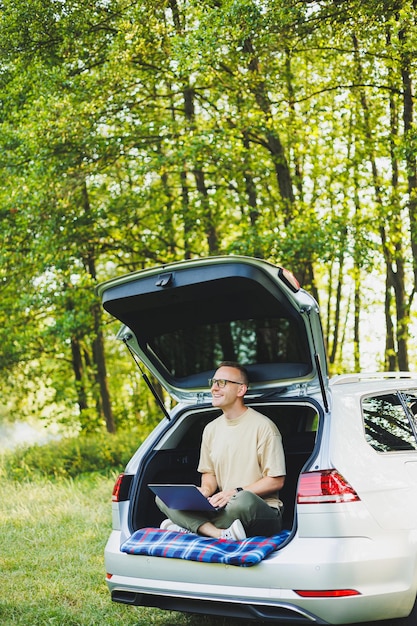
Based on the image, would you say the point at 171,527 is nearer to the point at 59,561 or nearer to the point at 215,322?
the point at 215,322

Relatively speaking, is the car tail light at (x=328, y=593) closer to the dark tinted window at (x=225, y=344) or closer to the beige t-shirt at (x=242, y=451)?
the beige t-shirt at (x=242, y=451)

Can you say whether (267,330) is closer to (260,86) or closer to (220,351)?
(220,351)

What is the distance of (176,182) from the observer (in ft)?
51.9

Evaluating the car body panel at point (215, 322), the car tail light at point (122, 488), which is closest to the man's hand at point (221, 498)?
the car tail light at point (122, 488)

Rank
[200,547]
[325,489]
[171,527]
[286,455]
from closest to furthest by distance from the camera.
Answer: [325,489]
[200,547]
[171,527]
[286,455]

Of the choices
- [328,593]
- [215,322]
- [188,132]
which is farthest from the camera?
[188,132]

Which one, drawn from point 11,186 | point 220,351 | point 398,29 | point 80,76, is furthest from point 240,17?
point 220,351

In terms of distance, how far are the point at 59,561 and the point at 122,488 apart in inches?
100

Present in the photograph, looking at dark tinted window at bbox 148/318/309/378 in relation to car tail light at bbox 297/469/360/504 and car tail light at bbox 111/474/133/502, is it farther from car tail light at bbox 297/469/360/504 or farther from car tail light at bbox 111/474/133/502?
car tail light at bbox 297/469/360/504

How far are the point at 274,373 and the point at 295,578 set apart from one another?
60.3 inches

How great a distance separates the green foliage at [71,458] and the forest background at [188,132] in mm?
2027

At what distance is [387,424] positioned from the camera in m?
4.49

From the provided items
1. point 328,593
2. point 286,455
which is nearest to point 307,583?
point 328,593

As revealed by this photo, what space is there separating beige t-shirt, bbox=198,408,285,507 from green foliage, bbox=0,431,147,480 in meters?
8.19
